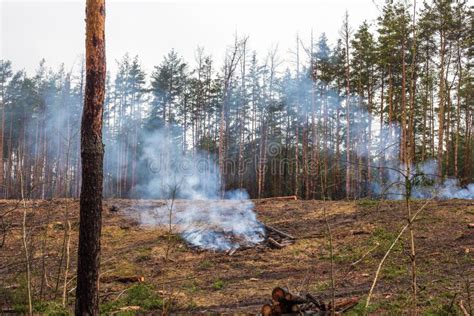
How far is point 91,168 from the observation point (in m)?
5.65

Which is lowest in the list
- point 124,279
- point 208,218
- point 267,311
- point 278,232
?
point 124,279

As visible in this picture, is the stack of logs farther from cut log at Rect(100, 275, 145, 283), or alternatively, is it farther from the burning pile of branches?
the burning pile of branches

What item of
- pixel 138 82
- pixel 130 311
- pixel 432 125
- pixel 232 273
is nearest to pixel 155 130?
pixel 138 82

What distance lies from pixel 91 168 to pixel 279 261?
27.9 feet

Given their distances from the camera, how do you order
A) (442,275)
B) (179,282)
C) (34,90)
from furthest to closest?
(34,90)
(179,282)
(442,275)

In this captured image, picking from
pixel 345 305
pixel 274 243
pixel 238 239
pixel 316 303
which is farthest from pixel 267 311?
pixel 238 239

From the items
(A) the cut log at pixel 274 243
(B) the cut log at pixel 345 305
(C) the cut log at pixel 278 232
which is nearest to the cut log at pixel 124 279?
(A) the cut log at pixel 274 243

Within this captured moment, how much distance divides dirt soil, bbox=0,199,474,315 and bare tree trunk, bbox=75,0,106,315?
1625mm

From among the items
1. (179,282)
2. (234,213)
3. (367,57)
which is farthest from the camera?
(367,57)

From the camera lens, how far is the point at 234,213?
1741cm

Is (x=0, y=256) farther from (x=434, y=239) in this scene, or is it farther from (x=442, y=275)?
(x=434, y=239)

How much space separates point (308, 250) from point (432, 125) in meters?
25.7

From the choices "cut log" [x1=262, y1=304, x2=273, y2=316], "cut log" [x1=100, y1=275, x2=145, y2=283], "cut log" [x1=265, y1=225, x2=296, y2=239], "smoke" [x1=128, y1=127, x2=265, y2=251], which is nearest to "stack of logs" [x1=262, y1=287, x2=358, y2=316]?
"cut log" [x1=262, y1=304, x2=273, y2=316]

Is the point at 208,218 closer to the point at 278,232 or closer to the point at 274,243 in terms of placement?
the point at 278,232
